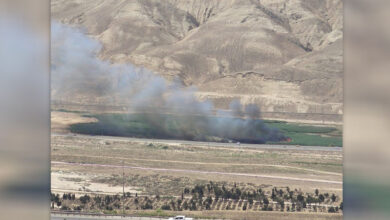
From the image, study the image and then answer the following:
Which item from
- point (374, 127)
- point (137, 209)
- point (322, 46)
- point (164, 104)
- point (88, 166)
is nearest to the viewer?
point (374, 127)

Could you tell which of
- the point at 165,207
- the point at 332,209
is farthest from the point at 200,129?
the point at 332,209

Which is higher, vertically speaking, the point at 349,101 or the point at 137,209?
Result: the point at 349,101

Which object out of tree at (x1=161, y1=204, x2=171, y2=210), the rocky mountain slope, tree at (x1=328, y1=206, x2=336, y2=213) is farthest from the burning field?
tree at (x1=161, y1=204, x2=171, y2=210)

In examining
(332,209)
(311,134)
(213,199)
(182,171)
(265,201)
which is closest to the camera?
(332,209)

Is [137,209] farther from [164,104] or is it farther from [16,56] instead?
[16,56]

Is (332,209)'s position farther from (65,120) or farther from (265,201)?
(65,120)

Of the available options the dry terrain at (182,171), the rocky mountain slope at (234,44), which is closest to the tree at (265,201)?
the dry terrain at (182,171)

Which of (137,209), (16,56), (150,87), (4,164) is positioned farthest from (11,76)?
(150,87)
